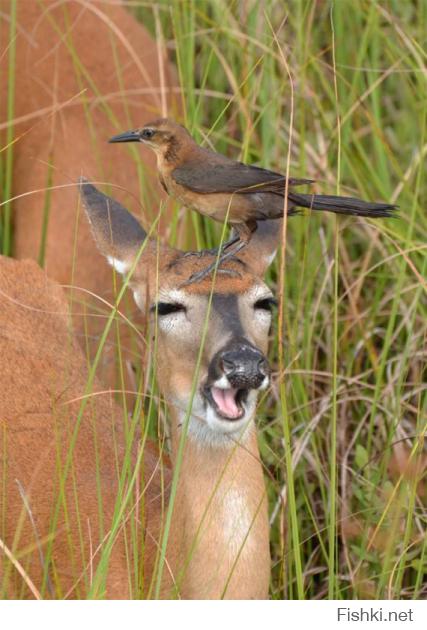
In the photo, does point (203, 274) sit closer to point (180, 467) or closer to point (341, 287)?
point (180, 467)

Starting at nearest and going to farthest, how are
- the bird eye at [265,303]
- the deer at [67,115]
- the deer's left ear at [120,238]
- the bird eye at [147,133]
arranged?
1. the bird eye at [147,133]
2. the bird eye at [265,303]
3. the deer's left ear at [120,238]
4. the deer at [67,115]

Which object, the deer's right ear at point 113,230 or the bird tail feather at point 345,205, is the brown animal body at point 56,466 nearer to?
the deer's right ear at point 113,230

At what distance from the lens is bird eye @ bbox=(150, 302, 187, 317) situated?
3.38m

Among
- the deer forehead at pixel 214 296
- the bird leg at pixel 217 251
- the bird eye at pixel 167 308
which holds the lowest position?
the bird eye at pixel 167 308

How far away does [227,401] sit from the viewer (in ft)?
10.5

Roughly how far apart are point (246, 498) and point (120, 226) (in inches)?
31.4

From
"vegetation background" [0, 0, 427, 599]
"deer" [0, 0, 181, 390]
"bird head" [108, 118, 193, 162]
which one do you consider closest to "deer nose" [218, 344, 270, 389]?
"vegetation background" [0, 0, 427, 599]

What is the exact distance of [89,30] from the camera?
557cm

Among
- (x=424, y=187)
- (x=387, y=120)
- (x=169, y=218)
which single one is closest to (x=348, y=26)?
(x=387, y=120)

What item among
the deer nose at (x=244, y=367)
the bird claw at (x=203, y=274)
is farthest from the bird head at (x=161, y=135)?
the deer nose at (x=244, y=367)

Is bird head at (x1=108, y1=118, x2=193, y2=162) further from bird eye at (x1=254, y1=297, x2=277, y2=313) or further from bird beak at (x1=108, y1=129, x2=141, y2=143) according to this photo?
bird eye at (x1=254, y1=297, x2=277, y2=313)

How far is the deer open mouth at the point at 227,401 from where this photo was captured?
125 inches

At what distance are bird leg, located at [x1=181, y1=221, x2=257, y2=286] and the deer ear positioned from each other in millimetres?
170
